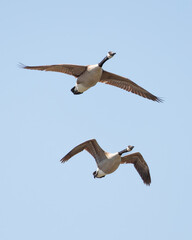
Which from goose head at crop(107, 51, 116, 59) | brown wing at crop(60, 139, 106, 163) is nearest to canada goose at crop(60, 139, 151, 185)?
brown wing at crop(60, 139, 106, 163)

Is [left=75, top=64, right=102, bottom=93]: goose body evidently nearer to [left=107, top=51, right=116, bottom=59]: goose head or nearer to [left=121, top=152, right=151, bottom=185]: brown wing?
→ [left=107, top=51, right=116, bottom=59]: goose head

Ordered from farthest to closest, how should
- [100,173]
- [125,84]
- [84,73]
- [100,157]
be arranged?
[125,84] → [100,157] → [100,173] → [84,73]

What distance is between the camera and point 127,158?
62.1 ft

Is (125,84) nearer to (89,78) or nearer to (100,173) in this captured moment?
(89,78)

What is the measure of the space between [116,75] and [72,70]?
1.78 metres

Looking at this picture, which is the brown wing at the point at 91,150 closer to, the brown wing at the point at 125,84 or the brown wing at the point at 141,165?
the brown wing at the point at 141,165

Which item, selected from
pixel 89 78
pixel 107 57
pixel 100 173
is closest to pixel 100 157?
pixel 100 173

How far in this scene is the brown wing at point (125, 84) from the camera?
18.9 metres

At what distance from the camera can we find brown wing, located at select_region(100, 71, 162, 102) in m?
18.9

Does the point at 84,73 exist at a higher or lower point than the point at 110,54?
lower

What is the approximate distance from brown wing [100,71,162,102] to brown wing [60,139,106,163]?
2468mm

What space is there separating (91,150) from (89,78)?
2.41 meters

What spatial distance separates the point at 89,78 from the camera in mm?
17406

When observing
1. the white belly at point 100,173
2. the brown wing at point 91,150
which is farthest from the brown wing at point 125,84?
the white belly at point 100,173
